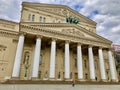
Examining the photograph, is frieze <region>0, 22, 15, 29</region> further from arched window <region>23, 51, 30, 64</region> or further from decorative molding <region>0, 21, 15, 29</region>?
arched window <region>23, 51, 30, 64</region>

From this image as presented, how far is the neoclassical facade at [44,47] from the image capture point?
2058 centimetres

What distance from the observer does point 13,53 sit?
2211 cm

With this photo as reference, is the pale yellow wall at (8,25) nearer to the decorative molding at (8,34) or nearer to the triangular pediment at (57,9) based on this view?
the decorative molding at (8,34)

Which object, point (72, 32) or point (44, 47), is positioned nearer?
point (72, 32)

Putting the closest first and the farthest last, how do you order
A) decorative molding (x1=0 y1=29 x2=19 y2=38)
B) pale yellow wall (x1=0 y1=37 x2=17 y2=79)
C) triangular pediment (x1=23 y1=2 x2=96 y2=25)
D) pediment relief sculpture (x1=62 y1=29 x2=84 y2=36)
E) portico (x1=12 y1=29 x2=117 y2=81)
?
pale yellow wall (x1=0 y1=37 x2=17 y2=79), portico (x1=12 y1=29 x2=117 y2=81), decorative molding (x1=0 y1=29 x2=19 y2=38), pediment relief sculpture (x1=62 y1=29 x2=84 y2=36), triangular pediment (x1=23 y1=2 x2=96 y2=25)

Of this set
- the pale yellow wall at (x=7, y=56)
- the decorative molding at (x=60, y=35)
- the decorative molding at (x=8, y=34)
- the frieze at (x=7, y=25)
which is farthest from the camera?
the frieze at (x=7, y=25)

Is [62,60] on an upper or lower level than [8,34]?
lower

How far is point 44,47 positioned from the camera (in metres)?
25.7

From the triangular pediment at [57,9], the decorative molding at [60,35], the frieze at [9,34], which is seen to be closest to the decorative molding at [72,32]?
the decorative molding at [60,35]

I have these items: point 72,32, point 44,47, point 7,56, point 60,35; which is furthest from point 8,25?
point 72,32

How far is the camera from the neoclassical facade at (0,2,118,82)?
2058 centimetres

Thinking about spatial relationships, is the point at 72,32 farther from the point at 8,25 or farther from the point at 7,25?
the point at 7,25

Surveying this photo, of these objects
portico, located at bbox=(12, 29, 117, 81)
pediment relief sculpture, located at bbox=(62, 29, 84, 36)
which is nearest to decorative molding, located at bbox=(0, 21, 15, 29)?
portico, located at bbox=(12, 29, 117, 81)
